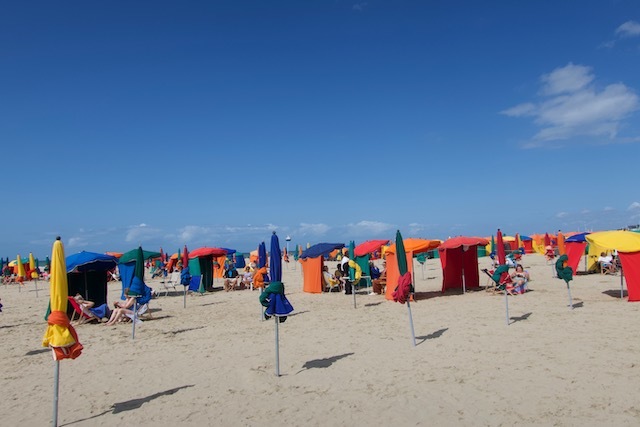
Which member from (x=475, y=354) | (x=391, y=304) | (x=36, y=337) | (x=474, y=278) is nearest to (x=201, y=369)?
(x=475, y=354)

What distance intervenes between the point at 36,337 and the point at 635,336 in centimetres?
1349

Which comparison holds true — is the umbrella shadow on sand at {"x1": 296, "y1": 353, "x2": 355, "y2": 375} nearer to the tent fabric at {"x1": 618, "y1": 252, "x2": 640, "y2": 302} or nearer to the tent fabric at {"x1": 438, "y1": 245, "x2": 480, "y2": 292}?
the tent fabric at {"x1": 618, "y1": 252, "x2": 640, "y2": 302}

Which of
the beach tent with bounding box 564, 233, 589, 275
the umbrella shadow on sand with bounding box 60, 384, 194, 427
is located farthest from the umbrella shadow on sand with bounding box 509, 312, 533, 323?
the beach tent with bounding box 564, 233, 589, 275

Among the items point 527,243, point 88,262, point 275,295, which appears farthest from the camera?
point 527,243

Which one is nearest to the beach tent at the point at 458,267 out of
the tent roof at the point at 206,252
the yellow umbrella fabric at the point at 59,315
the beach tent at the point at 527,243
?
the tent roof at the point at 206,252

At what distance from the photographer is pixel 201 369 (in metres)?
7.54

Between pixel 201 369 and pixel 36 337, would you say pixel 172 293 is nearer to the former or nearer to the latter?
pixel 36 337

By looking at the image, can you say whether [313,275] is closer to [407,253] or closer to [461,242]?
[407,253]

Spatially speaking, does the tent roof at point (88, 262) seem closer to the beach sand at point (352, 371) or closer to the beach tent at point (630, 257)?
the beach sand at point (352, 371)

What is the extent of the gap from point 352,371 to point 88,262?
10053 millimetres

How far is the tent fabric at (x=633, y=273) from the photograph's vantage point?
450 inches

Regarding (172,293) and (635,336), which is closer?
(635,336)

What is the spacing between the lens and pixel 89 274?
1415 centimetres

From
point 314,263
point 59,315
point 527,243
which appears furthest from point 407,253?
point 527,243
